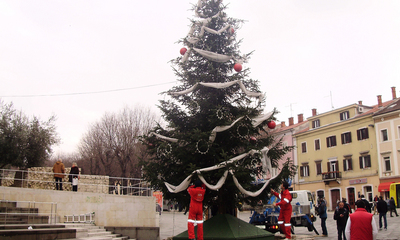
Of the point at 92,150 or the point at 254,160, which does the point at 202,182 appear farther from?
the point at 92,150

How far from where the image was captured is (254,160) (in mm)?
12555

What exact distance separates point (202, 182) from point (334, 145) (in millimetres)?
40720

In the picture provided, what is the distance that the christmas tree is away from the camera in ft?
39.4

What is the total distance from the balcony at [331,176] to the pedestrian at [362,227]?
40.8 meters

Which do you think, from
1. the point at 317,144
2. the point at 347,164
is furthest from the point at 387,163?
the point at 317,144

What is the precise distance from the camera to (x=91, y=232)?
1566 cm

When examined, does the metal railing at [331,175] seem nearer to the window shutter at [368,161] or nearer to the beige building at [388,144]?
the window shutter at [368,161]

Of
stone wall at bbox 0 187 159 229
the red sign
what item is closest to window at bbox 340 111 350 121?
the red sign

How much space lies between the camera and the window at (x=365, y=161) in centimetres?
4241

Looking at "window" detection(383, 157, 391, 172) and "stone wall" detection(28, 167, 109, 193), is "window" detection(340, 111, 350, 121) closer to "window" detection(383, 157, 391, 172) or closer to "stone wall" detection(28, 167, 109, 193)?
"window" detection(383, 157, 391, 172)

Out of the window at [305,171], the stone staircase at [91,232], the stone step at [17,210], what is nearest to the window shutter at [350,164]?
the window at [305,171]

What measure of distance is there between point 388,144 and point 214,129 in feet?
116

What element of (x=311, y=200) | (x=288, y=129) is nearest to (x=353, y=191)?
(x=288, y=129)

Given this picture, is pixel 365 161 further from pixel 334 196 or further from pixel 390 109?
pixel 390 109
